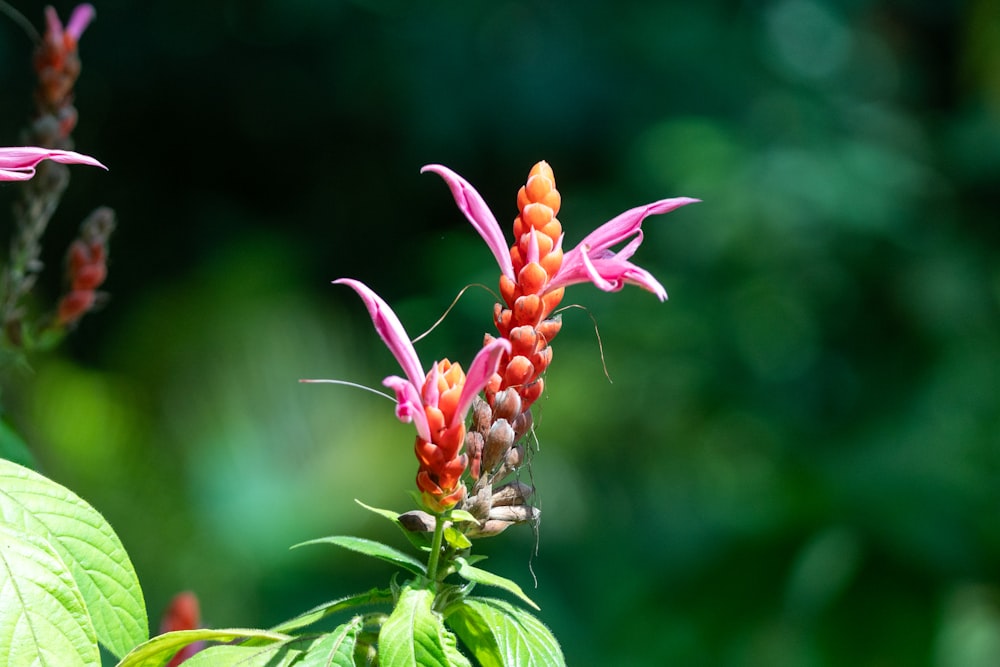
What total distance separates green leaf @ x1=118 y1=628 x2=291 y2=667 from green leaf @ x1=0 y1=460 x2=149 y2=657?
0.04 ft

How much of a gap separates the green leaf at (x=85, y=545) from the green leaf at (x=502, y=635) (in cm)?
14

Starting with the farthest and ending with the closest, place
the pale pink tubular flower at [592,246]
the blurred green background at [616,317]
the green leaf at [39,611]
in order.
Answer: the blurred green background at [616,317], the pale pink tubular flower at [592,246], the green leaf at [39,611]

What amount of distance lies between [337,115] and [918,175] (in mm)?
2034

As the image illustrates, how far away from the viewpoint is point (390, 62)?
354 cm

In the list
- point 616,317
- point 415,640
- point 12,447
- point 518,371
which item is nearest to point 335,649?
point 415,640

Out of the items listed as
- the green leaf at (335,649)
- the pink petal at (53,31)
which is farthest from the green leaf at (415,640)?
the pink petal at (53,31)

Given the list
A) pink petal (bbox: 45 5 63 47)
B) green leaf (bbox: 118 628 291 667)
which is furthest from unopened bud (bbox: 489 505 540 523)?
pink petal (bbox: 45 5 63 47)

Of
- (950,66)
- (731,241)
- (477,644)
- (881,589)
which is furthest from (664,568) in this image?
(477,644)

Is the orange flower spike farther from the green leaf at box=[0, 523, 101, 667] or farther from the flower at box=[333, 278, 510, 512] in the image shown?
the green leaf at box=[0, 523, 101, 667]

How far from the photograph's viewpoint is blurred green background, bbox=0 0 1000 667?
2.72m

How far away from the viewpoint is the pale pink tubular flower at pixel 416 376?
417 mm

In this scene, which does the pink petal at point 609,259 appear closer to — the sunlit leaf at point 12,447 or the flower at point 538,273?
the flower at point 538,273

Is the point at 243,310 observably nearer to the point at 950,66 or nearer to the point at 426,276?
the point at 426,276

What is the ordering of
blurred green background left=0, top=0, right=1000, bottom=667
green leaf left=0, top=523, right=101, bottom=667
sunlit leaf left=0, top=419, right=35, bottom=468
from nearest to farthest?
1. green leaf left=0, top=523, right=101, bottom=667
2. sunlit leaf left=0, top=419, right=35, bottom=468
3. blurred green background left=0, top=0, right=1000, bottom=667
